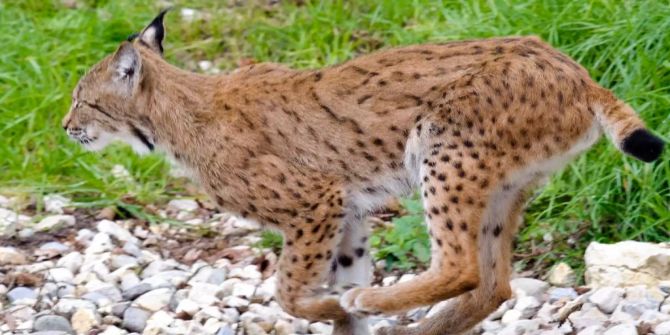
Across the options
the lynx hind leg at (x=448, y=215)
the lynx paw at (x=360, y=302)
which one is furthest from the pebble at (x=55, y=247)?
the lynx hind leg at (x=448, y=215)

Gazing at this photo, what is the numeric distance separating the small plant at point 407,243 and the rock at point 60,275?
4.81ft

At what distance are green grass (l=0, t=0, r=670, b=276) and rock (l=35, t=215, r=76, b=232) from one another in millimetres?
140

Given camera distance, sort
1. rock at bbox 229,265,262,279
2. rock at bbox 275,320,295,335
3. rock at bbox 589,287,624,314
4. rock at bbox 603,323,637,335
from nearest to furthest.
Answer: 1. rock at bbox 603,323,637,335
2. rock at bbox 589,287,624,314
3. rock at bbox 275,320,295,335
4. rock at bbox 229,265,262,279

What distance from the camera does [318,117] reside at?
21.4ft

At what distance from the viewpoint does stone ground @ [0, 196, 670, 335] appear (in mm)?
6508

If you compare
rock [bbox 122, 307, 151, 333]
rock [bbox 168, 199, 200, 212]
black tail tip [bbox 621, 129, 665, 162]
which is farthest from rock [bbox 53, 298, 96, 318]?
black tail tip [bbox 621, 129, 665, 162]

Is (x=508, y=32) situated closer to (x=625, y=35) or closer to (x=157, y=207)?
(x=625, y=35)

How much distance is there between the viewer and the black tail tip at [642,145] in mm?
5719

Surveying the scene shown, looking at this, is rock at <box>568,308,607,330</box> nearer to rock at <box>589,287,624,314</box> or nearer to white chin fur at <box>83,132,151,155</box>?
rock at <box>589,287,624,314</box>

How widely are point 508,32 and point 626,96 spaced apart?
0.98 metres

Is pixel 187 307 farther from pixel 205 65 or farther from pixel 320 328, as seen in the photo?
pixel 205 65

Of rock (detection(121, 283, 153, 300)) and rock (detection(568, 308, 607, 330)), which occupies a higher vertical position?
rock (detection(121, 283, 153, 300))

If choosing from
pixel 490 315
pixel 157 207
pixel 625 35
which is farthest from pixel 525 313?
pixel 157 207

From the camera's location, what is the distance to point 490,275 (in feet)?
21.0
